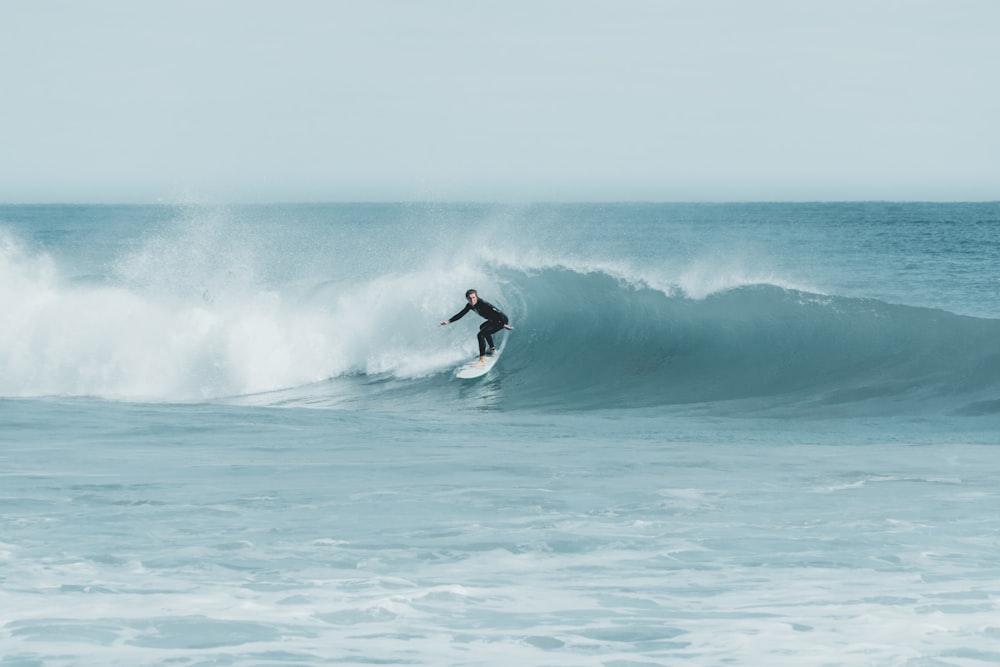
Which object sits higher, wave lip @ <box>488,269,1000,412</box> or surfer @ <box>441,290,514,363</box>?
surfer @ <box>441,290,514,363</box>

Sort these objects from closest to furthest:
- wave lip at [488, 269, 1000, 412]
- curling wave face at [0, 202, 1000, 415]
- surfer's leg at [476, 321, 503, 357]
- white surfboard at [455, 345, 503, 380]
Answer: wave lip at [488, 269, 1000, 412] < curling wave face at [0, 202, 1000, 415] < surfer's leg at [476, 321, 503, 357] < white surfboard at [455, 345, 503, 380]

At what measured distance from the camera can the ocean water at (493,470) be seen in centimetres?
508

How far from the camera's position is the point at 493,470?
8.65 metres

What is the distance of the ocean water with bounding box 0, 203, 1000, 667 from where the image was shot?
5.08 m

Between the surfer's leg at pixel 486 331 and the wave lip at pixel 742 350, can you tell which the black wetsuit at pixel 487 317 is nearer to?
the surfer's leg at pixel 486 331

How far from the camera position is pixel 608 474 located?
8.47 m

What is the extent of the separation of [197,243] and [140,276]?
377 cm

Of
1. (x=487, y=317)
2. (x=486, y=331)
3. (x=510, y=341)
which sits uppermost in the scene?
(x=487, y=317)

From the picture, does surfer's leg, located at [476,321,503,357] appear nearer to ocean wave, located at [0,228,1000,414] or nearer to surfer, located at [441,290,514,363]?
surfer, located at [441,290,514,363]

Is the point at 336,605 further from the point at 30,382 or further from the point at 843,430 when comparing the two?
the point at 30,382

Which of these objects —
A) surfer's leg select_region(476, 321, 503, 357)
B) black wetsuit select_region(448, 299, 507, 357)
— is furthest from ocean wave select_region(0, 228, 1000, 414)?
black wetsuit select_region(448, 299, 507, 357)

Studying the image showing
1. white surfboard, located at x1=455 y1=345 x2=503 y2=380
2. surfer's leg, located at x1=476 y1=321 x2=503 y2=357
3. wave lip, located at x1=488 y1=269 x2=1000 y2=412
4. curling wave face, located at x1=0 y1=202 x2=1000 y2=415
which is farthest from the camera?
white surfboard, located at x1=455 y1=345 x2=503 y2=380

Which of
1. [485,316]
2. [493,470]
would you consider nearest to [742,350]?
[485,316]

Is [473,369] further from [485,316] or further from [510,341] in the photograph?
[510,341]
